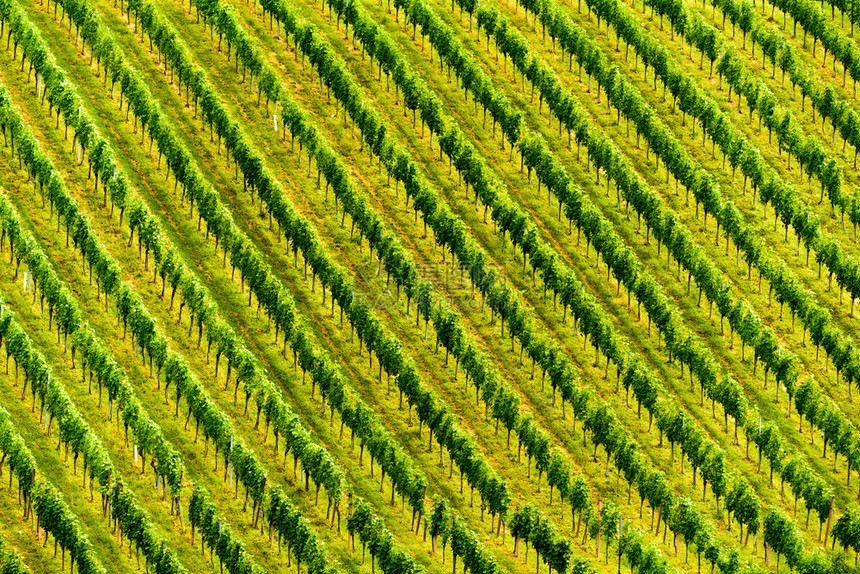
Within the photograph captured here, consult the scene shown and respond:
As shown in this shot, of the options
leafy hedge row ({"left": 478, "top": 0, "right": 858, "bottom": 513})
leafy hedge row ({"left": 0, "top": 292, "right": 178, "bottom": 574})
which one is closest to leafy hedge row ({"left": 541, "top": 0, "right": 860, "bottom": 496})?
leafy hedge row ({"left": 478, "top": 0, "right": 858, "bottom": 513})

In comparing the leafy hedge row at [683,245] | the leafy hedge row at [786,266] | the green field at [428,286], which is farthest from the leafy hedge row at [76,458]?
the leafy hedge row at [786,266]

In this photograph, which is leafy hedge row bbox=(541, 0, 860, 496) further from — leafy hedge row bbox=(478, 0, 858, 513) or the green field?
the green field

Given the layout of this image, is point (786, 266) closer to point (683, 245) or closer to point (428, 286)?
point (683, 245)

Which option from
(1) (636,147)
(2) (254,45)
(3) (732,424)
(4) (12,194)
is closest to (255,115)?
(2) (254,45)

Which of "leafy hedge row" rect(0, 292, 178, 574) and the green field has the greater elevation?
the green field

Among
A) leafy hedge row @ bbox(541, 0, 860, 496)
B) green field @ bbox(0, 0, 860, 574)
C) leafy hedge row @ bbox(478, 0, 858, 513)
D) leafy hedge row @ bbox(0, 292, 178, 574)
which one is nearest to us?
leafy hedge row @ bbox(0, 292, 178, 574)

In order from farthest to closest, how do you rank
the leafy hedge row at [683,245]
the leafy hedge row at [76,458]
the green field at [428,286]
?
the leafy hedge row at [683,245] < the green field at [428,286] < the leafy hedge row at [76,458]

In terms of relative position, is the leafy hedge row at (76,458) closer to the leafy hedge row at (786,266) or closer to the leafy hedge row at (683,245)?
the leafy hedge row at (683,245)

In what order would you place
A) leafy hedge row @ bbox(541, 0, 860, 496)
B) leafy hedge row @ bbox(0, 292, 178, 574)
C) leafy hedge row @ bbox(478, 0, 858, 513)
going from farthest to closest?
leafy hedge row @ bbox(541, 0, 860, 496)
leafy hedge row @ bbox(478, 0, 858, 513)
leafy hedge row @ bbox(0, 292, 178, 574)

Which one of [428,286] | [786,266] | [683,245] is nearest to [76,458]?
[428,286]
